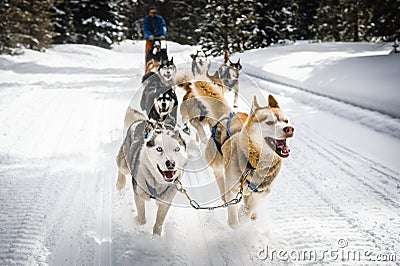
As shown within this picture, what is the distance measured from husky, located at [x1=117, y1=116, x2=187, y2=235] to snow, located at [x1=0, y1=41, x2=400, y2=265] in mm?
378

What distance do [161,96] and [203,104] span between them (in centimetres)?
96

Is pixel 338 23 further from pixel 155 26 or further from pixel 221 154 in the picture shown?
pixel 221 154

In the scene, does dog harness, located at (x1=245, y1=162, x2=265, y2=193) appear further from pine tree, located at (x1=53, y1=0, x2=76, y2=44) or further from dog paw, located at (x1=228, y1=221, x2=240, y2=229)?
pine tree, located at (x1=53, y1=0, x2=76, y2=44)

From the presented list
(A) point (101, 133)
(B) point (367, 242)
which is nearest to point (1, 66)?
(A) point (101, 133)

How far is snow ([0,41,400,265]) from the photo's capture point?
2.89 meters

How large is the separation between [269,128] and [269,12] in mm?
18559

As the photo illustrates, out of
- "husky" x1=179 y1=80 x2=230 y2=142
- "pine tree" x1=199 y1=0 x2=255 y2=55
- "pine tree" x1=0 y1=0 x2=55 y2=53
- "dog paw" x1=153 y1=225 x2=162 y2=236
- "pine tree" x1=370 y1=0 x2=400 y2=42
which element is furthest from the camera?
"pine tree" x1=199 y1=0 x2=255 y2=55

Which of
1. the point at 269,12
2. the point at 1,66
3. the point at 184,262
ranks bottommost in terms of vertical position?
the point at 184,262

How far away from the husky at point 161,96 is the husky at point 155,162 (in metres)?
1.16

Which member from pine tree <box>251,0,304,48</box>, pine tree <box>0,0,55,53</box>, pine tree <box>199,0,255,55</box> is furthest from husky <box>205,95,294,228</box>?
pine tree <box>251,0,304,48</box>

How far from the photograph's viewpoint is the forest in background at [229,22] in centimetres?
1430

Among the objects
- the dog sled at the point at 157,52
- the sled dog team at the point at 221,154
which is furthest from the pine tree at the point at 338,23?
the sled dog team at the point at 221,154

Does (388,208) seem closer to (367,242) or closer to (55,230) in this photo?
(367,242)

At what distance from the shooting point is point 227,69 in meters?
7.17
